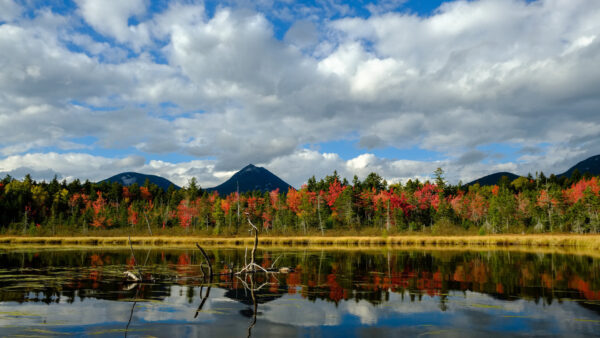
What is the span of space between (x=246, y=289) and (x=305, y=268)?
9836 mm

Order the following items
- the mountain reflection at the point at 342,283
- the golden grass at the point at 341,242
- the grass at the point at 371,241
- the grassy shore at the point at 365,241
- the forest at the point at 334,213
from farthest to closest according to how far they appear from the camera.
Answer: the forest at the point at 334,213
the grass at the point at 371,241
the grassy shore at the point at 365,241
the golden grass at the point at 341,242
the mountain reflection at the point at 342,283

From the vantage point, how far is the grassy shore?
55.2 meters

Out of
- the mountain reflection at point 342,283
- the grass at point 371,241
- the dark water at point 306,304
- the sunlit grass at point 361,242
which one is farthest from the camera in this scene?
the grass at point 371,241

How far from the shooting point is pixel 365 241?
6381 centimetres

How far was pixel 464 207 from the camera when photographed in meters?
92.9

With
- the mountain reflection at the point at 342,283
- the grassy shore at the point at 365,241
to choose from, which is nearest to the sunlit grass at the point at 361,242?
the grassy shore at the point at 365,241

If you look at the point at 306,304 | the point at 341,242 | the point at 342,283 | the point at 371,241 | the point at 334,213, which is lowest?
the point at 341,242

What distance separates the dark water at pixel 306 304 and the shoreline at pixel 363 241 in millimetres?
34364

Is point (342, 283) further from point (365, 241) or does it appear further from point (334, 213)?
point (334, 213)

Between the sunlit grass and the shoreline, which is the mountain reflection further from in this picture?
the shoreline

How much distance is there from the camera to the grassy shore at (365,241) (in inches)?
2173

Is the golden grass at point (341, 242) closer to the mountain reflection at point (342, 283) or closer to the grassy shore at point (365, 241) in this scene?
the grassy shore at point (365, 241)

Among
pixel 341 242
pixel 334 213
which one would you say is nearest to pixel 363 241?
pixel 341 242

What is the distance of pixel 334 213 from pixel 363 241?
106 ft
